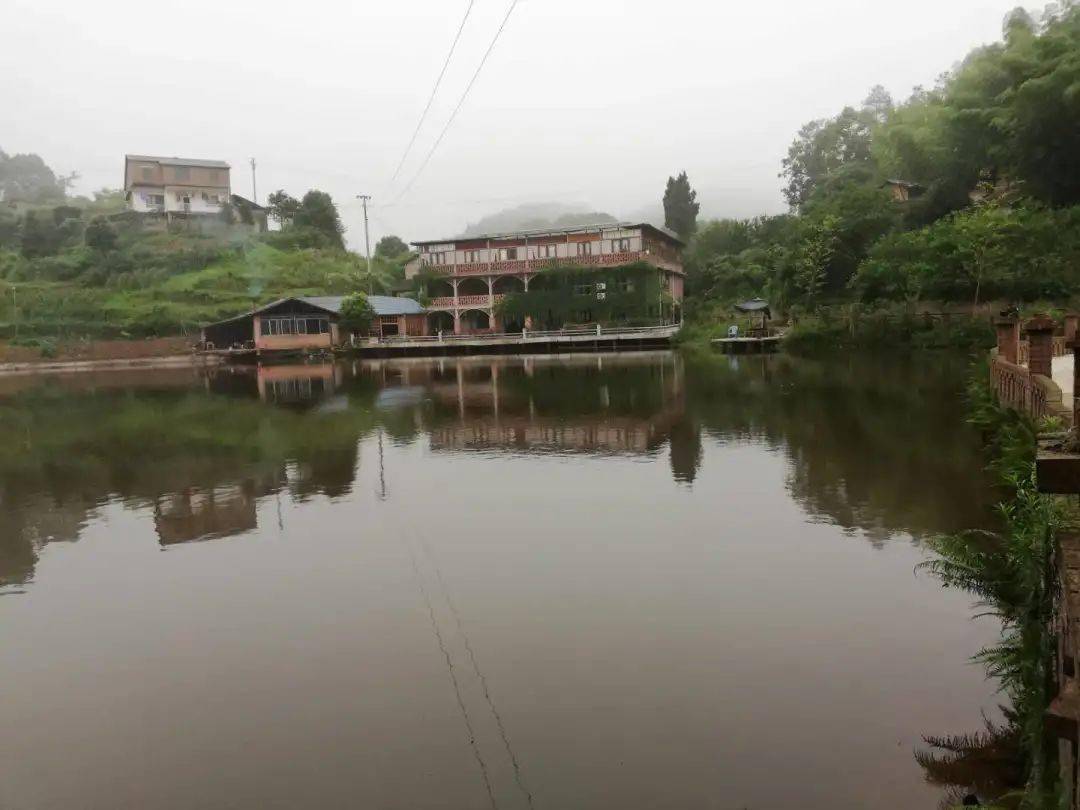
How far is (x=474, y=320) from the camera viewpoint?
5078 cm

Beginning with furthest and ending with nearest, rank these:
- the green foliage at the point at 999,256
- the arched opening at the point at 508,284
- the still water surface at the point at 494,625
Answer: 1. the arched opening at the point at 508,284
2. the green foliage at the point at 999,256
3. the still water surface at the point at 494,625

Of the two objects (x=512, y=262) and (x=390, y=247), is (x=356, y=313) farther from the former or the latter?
(x=390, y=247)

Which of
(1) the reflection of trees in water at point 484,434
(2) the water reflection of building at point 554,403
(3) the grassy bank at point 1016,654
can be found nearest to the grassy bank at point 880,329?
(1) the reflection of trees in water at point 484,434

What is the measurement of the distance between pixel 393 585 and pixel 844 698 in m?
4.25

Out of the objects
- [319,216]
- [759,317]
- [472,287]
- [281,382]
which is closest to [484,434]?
[281,382]

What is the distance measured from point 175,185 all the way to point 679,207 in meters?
41.7

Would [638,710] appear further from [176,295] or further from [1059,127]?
[176,295]

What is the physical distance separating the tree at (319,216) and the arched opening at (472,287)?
23657 mm

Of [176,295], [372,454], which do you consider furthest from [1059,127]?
[176,295]

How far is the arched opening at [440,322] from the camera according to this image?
5112cm

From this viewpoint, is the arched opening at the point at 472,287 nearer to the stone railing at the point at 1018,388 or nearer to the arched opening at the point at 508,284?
the arched opening at the point at 508,284

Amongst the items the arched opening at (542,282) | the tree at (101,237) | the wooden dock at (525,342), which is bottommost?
the wooden dock at (525,342)

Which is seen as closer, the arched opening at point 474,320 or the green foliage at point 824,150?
the arched opening at point 474,320

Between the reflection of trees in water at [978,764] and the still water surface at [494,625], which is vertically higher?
the still water surface at [494,625]
